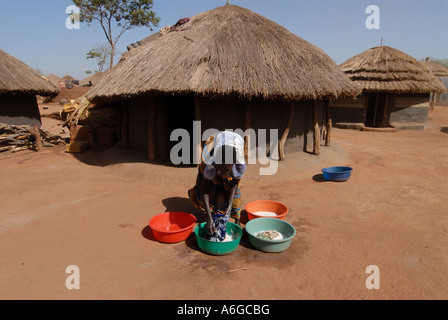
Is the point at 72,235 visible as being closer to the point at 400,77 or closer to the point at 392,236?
the point at 392,236

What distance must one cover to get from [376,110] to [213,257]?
12.9 metres

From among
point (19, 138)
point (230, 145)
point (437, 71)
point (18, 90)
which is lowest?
point (19, 138)

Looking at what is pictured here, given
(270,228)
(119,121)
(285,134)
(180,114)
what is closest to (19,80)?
(119,121)

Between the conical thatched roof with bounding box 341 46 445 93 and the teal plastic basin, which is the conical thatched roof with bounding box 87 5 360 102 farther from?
the conical thatched roof with bounding box 341 46 445 93

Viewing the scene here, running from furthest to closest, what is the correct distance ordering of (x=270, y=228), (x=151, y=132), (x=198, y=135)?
(x=151, y=132)
(x=198, y=135)
(x=270, y=228)

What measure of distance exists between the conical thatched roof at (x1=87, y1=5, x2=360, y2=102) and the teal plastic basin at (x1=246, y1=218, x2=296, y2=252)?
2.77 meters

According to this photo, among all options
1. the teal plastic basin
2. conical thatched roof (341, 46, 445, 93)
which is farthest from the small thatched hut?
the teal plastic basin

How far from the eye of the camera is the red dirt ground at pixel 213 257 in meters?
2.60

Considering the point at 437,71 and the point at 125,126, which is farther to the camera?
the point at 437,71

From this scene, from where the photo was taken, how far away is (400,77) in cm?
1177

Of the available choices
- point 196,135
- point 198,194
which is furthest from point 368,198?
point 196,135

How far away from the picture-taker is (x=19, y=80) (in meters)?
8.27

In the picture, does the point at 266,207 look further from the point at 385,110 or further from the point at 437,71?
the point at 437,71
